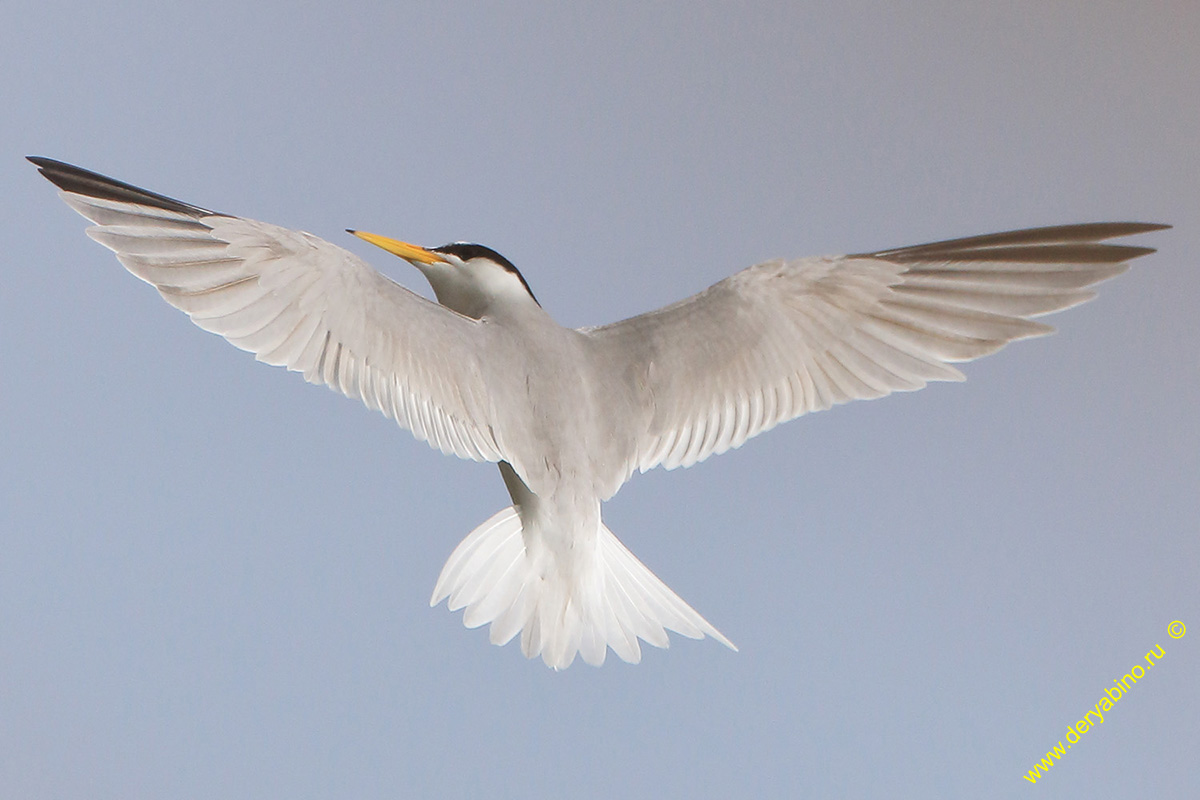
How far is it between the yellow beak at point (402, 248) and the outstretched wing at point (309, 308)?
0.02 metres

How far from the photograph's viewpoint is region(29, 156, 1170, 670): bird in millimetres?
713

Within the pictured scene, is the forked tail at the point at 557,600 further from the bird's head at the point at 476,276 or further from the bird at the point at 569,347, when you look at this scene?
the bird's head at the point at 476,276

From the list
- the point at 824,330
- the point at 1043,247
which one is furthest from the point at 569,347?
the point at 1043,247

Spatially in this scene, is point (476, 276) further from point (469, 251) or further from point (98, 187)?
point (98, 187)

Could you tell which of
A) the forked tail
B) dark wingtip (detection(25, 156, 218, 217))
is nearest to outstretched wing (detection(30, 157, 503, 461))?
dark wingtip (detection(25, 156, 218, 217))

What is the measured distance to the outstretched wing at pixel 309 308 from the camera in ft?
2.27

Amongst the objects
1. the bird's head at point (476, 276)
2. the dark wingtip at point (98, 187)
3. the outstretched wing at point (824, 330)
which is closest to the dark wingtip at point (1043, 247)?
the outstretched wing at point (824, 330)

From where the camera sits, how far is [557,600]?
2.61 feet

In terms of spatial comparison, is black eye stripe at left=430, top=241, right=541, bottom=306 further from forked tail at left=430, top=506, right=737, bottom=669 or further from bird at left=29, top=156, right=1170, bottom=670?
forked tail at left=430, top=506, right=737, bottom=669

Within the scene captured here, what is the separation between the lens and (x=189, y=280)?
0.70 metres

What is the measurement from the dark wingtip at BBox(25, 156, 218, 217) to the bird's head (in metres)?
0.15

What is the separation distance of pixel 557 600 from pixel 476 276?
0.24 metres

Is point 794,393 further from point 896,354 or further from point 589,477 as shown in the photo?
point 589,477

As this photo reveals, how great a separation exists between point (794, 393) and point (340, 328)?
355 mm
